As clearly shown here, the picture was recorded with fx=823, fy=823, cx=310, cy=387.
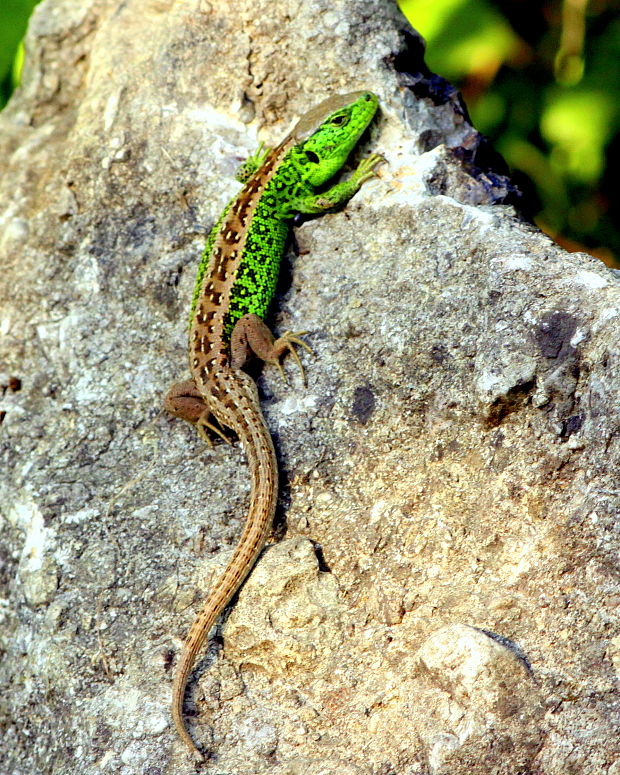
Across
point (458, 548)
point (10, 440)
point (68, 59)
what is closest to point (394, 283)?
point (458, 548)

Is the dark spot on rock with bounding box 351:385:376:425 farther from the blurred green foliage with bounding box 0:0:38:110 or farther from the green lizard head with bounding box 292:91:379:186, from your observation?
the blurred green foliage with bounding box 0:0:38:110

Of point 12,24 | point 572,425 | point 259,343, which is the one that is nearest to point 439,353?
point 572,425

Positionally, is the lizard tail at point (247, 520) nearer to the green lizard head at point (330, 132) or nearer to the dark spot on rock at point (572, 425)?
the dark spot on rock at point (572, 425)

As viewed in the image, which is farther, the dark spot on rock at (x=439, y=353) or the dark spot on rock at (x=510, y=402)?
the dark spot on rock at (x=439, y=353)

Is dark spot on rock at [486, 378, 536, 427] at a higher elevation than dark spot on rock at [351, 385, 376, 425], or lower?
higher

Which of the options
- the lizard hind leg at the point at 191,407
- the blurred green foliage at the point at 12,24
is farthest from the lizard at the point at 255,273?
the blurred green foliage at the point at 12,24

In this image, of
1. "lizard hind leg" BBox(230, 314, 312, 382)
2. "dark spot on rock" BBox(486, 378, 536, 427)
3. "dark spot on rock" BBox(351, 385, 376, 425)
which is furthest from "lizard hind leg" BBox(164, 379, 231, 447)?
"dark spot on rock" BBox(486, 378, 536, 427)

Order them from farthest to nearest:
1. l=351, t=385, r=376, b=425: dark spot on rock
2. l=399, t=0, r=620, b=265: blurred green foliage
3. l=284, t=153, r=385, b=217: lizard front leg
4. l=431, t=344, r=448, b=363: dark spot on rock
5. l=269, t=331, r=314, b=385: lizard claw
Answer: l=399, t=0, r=620, b=265: blurred green foliage < l=284, t=153, r=385, b=217: lizard front leg < l=269, t=331, r=314, b=385: lizard claw < l=351, t=385, r=376, b=425: dark spot on rock < l=431, t=344, r=448, b=363: dark spot on rock
